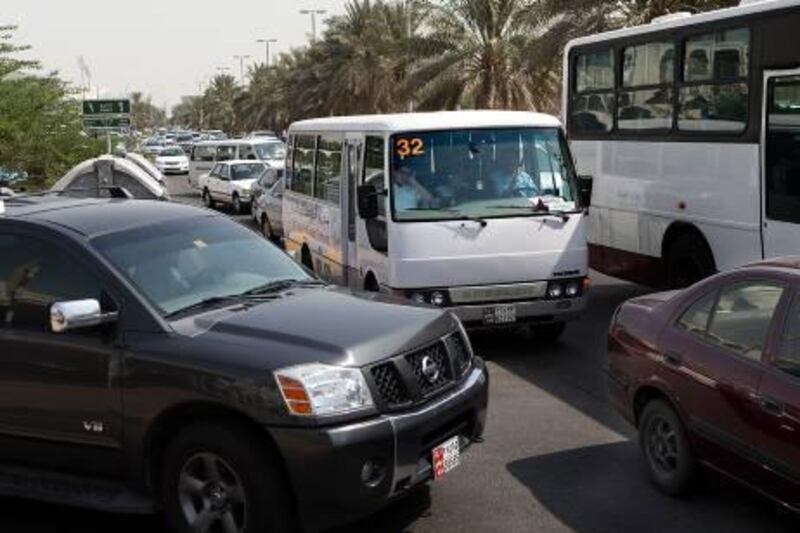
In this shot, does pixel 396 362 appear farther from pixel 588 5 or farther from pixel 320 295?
pixel 588 5

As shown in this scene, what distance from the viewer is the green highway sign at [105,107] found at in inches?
1047

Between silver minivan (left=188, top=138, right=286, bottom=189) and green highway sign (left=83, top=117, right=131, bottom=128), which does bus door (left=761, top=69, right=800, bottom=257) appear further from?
silver minivan (left=188, top=138, right=286, bottom=189)

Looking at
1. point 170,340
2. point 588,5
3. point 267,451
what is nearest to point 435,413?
point 267,451

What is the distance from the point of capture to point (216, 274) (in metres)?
5.80

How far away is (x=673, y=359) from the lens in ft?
19.0

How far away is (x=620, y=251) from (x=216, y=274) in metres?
7.21

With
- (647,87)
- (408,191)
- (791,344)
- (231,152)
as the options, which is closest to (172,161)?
(231,152)

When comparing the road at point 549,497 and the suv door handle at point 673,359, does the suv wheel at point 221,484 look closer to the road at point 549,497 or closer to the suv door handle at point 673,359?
the road at point 549,497

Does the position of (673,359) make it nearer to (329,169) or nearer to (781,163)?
(781,163)

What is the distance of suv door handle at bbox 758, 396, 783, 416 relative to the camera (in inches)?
191

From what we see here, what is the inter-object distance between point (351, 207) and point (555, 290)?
2.47m

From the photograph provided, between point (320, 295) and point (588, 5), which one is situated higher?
point (588, 5)

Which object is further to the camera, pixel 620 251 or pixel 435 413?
pixel 620 251

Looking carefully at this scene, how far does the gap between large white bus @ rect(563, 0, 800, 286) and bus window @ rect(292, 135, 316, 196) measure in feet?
10.6
